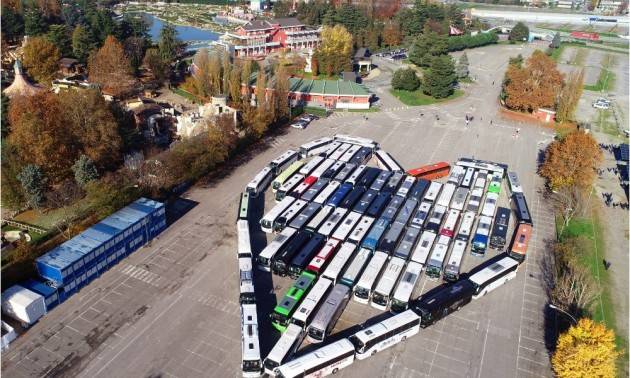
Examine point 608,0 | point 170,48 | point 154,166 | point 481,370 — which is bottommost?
point 481,370

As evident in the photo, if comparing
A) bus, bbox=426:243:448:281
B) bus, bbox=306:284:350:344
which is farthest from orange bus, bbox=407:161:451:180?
bus, bbox=306:284:350:344

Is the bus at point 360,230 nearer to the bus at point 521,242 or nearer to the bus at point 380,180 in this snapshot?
the bus at point 380,180

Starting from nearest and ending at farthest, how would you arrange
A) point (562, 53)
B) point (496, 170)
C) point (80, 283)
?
point (80, 283), point (496, 170), point (562, 53)

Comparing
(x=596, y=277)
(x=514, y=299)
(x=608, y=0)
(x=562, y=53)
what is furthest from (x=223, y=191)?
(x=608, y=0)

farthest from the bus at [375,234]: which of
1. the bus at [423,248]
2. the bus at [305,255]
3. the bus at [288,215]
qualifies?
the bus at [288,215]

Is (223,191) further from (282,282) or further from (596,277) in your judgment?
(596,277)

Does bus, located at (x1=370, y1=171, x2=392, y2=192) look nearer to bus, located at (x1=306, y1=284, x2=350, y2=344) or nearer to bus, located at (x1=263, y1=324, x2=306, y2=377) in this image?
bus, located at (x1=306, y1=284, x2=350, y2=344)

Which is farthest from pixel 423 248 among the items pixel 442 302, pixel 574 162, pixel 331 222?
pixel 574 162

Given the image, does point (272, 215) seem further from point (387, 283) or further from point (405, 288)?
point (405, 288)
